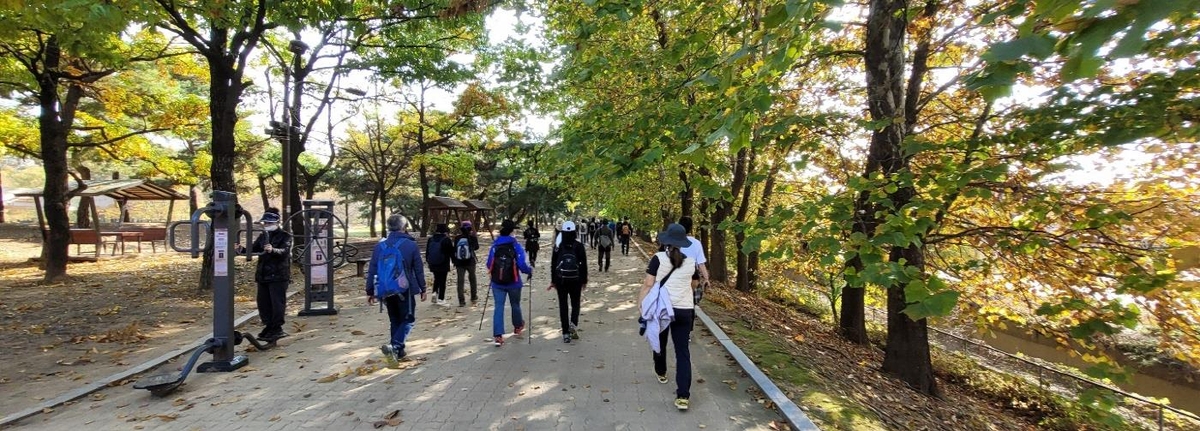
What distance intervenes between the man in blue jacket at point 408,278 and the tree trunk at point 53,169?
11320 millimetres

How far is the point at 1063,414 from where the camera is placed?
8.58 metres

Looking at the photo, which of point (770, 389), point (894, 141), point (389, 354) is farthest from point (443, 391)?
point (894, 141)

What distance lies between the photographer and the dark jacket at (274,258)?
6805mm

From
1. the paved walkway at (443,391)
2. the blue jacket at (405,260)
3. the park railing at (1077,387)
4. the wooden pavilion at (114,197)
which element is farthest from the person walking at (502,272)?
the wooden pavilion at (114,197)

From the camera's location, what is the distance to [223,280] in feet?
18.9

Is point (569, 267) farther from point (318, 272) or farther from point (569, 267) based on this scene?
point (318, 272)

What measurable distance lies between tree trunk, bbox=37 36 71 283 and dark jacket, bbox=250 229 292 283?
31.8 feet

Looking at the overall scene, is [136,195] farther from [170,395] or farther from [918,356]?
[918,356]

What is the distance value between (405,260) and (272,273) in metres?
1.97

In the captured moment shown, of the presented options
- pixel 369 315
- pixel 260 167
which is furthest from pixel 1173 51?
pixel 260 167

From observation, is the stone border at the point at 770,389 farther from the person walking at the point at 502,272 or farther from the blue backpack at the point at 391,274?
the blue backpack at the point at 391,274

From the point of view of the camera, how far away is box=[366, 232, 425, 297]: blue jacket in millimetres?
6328

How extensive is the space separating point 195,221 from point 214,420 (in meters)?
2.08

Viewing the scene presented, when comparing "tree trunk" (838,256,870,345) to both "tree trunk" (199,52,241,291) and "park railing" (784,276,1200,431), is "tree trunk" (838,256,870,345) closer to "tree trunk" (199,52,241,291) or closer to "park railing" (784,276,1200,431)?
"park railing" (784,276,1200,431)
